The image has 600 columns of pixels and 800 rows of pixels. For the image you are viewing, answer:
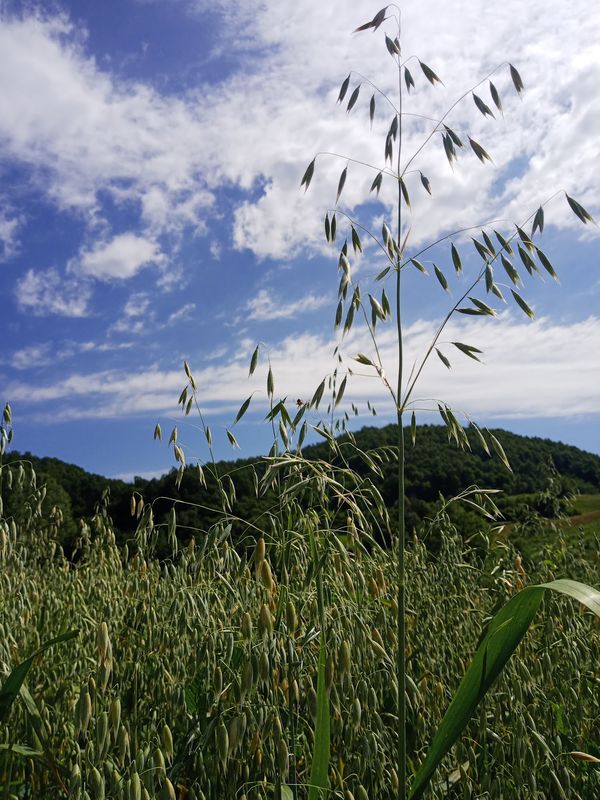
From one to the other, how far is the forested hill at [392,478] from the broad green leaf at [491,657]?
2.69 ft

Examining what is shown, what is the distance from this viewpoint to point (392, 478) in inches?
182

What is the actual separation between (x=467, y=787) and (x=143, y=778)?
878 mm

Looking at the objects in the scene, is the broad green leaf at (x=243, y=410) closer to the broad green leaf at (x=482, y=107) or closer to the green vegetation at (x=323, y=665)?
the green vegetation at (x=323, y=665)

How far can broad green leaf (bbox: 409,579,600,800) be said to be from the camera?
130 centimetres

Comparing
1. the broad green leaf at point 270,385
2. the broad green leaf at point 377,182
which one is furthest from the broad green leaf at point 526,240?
the broad green leaf at point 270,385

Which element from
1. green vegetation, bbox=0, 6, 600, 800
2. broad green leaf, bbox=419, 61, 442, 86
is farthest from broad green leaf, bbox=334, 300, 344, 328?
broad green leaf, bbox=419, 61, 442, 86

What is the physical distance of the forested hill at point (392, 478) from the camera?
→ 12.8ft

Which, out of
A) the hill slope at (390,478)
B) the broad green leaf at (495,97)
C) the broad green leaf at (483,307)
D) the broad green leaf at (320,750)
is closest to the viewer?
the broad green leaf at (320,750)

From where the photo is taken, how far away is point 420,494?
7527 millimetres

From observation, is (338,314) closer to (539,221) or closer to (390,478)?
(539,221)

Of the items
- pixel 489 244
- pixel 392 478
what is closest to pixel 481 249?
pixel 489 244

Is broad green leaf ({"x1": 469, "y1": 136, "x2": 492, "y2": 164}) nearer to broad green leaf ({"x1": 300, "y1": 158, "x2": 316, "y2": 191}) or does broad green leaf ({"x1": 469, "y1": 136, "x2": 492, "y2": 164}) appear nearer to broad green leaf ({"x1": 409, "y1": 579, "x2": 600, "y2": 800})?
broad green leaf ({"x1": 300, "y1": 158, "x2": 316, "y2": 191})

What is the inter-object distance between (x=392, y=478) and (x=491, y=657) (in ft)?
10.8

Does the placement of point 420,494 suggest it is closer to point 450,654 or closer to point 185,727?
point 450,654
